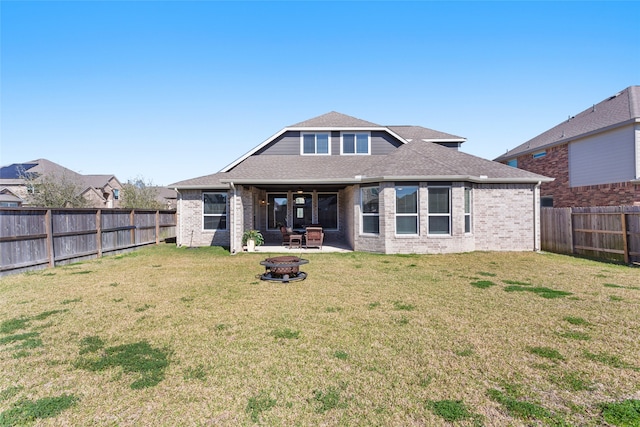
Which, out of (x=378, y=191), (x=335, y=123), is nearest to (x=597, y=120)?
(x=378, y=191)

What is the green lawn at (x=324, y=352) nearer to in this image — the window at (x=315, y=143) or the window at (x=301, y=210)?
the window at (x=301, y=210)

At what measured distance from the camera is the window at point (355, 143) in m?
16.3

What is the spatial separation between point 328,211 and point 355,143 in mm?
4169

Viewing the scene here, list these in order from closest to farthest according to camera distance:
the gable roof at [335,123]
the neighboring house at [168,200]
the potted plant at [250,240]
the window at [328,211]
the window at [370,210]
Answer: the window at [370,210]
the potted plant at [250,240]
the gable roof at [335,123]
the window at [328,211]
the neighboring house at [168,200]

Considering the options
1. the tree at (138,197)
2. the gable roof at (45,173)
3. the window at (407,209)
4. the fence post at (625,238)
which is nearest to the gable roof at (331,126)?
the window at (407,209)

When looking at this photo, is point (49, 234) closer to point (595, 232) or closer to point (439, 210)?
point (439, 210)

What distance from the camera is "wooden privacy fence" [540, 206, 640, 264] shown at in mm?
9641

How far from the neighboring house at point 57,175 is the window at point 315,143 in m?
22.6

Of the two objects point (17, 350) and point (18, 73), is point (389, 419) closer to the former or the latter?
point (17, 350)

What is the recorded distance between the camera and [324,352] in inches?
152

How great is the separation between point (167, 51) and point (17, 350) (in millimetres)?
11283

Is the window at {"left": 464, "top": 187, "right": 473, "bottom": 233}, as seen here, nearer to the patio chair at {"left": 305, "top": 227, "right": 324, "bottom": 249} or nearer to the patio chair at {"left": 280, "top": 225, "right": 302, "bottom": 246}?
the patio chair at {"left": 305, "top": 227, "right": 324, "bottom": 249}

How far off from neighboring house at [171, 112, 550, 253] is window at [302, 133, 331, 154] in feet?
0.18

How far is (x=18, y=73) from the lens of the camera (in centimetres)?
978
